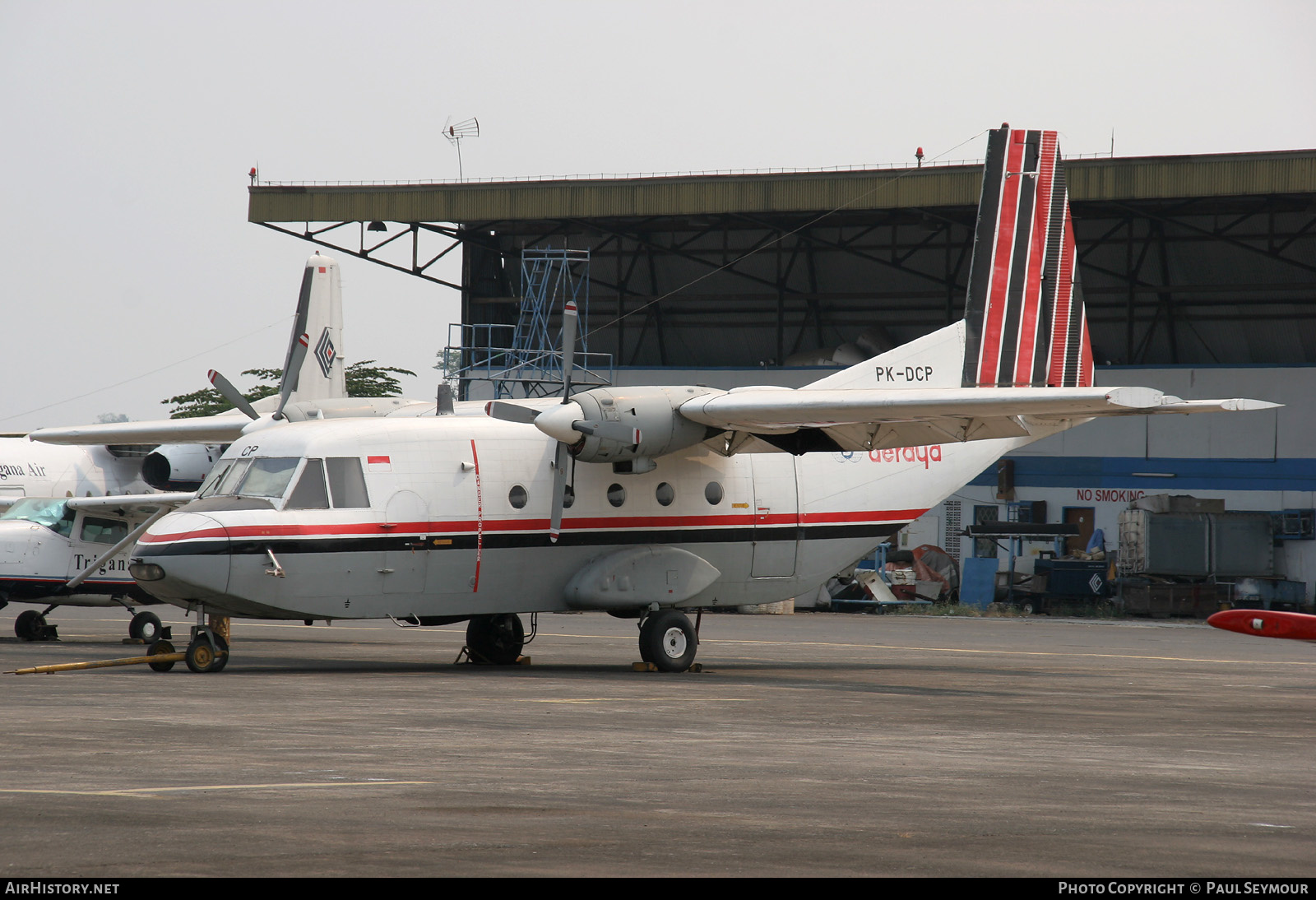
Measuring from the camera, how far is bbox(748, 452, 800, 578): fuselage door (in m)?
20.1

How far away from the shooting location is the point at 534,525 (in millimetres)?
18438

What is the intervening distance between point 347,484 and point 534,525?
2.49 metres

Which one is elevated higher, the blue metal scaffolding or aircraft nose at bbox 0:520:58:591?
the blue metal scaffolding

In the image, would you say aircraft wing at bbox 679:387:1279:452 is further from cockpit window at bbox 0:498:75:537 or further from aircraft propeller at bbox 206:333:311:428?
cockpit window at bbox 0:498:75:537


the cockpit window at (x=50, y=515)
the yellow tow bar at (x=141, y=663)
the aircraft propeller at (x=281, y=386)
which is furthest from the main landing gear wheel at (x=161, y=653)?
the cockpit window at (x=50, y=515)

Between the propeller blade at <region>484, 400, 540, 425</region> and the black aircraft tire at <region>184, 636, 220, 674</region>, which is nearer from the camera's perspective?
the black aircraft tire at <region>184, 636, 220, 674</region>

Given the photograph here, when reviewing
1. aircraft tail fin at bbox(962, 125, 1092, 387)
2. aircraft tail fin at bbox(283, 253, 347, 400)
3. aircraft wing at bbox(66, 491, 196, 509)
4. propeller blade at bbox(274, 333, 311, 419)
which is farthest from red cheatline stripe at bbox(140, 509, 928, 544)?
Answer: aircraft tail fin at bbox(283, 253, 347, 400)

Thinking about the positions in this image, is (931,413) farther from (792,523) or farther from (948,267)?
(948,267)

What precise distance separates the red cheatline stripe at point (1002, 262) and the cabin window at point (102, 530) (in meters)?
14.3

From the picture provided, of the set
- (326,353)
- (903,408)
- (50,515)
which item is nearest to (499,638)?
(903,408)

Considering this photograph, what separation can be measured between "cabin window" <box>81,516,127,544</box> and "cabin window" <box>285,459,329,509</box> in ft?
26.6

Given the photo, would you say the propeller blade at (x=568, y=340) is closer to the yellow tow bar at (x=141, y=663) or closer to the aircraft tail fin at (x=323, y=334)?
the yellow tow bar at (x=141, y=663)

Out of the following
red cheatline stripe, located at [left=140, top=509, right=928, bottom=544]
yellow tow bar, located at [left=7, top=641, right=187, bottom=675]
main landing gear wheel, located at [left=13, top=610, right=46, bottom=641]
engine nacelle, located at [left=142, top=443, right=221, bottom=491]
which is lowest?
main landing gear wheel, located at [left=13, top=610, right=46, bottom=641]
